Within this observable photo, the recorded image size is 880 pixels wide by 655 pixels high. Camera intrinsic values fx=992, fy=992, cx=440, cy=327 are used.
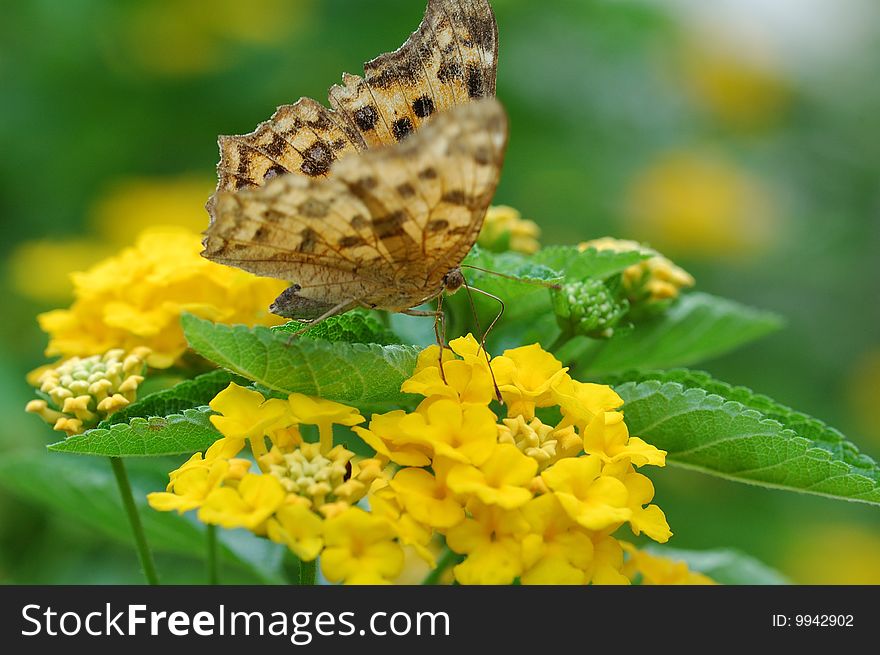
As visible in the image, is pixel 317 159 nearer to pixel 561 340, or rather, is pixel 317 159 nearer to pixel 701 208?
pixel 561 340

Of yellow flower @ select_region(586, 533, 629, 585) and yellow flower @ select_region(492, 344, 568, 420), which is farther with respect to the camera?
yellow flower @ select_region(492, 344, 568, 420)

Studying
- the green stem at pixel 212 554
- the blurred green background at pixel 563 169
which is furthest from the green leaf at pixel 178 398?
the blurred green background at pixel 563 169

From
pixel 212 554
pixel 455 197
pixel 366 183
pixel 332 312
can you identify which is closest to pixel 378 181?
pixel 366 183

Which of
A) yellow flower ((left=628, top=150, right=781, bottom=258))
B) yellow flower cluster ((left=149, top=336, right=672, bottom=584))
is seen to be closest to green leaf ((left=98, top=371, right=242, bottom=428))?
yellow flower cluster ((left=149, top=336, right=672, bottom=584))

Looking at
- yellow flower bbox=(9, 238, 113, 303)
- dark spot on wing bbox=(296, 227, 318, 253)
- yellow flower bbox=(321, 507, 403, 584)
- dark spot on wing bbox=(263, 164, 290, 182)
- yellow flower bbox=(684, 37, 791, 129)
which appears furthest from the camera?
yellow flower bbox=(684, 37, 791, 129)

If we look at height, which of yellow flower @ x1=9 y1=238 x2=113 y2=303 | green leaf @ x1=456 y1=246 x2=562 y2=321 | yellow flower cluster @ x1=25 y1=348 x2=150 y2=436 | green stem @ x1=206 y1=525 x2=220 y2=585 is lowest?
green stem @ x1=206 y1=525 x2=220 y2=585

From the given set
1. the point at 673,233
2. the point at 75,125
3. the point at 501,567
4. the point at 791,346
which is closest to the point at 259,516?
the point at 501,567

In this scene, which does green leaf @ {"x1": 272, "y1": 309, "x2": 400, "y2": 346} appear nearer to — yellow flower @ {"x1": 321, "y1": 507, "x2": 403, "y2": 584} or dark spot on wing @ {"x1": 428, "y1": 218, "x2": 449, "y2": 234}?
dark spot on wing @ {"x1": 428, "y1": 218, "x2": 449, "y2": 234}
